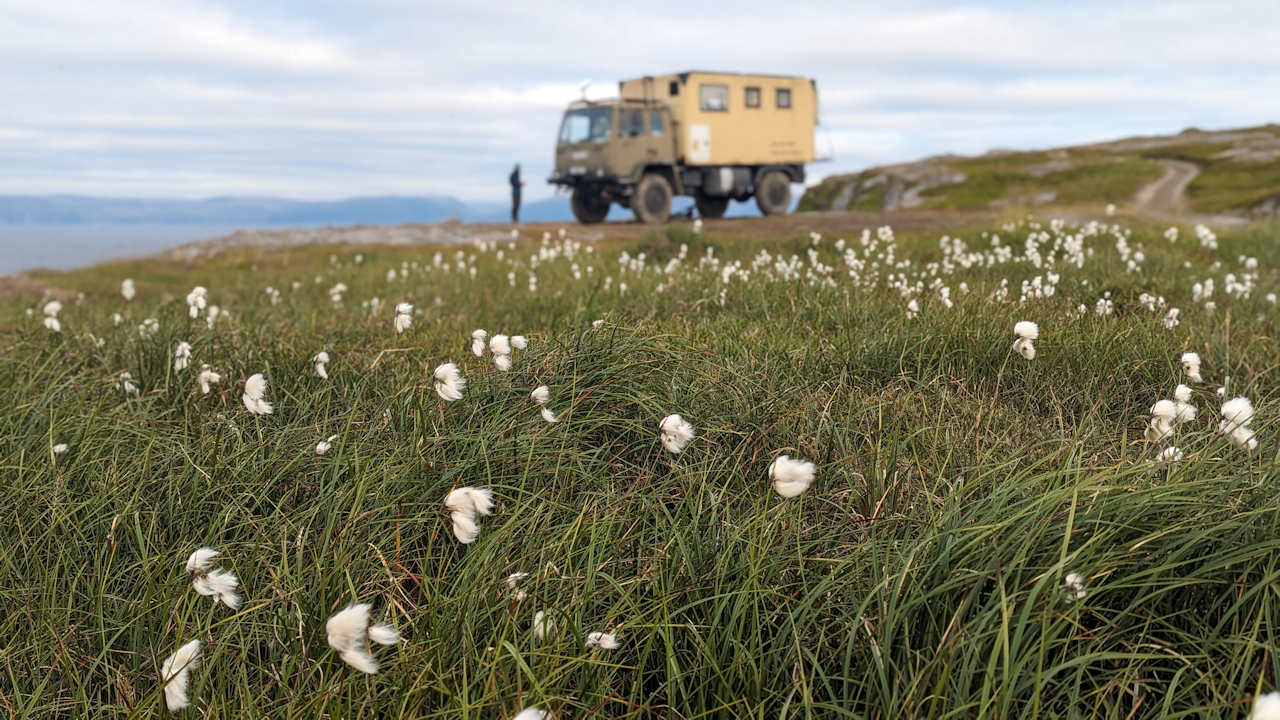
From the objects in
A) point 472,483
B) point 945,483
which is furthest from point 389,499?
point 945,483

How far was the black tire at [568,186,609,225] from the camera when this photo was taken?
85.9 feet

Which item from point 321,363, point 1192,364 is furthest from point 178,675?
point 1192,364

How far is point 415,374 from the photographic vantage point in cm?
453

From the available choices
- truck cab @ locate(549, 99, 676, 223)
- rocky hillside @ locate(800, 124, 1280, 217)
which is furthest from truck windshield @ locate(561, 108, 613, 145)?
rocky hillside @ locate(800, 124, 1280, 217)

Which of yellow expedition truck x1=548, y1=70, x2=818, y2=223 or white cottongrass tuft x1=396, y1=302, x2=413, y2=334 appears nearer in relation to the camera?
white cottongrass tuft x1=396, y1=302, x2=413, y2=334

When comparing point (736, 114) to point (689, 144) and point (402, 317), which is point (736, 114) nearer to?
point (689, 144)

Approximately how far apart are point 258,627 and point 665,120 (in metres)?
23.4

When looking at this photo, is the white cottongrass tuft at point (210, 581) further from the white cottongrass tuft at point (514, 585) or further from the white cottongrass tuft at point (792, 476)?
the white cottongrass tuft at point (792, 476)

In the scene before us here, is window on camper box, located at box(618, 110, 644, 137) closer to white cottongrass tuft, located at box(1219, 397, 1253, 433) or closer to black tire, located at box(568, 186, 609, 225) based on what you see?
black tire, located at box(568, 186, 609, 225)

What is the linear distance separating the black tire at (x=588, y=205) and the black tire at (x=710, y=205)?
3.48 metres

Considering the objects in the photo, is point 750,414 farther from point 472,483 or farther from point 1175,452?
point 1175,452

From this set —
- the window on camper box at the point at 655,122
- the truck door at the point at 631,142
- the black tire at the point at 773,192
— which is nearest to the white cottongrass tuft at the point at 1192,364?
the truck door at the point at 631,142

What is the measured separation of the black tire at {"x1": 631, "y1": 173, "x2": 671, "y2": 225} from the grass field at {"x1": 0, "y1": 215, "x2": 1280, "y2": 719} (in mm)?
19649

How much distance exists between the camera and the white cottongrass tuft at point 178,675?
2.16 m
